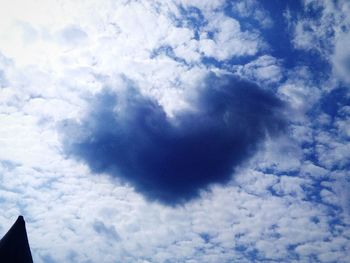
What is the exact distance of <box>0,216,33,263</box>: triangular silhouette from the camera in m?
14.3

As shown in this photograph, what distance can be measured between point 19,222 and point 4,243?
1.66 meters

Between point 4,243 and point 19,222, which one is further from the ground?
point 19,222

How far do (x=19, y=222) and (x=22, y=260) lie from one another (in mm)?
2183

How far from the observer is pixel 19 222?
1597 cm

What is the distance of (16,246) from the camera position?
15.1 m

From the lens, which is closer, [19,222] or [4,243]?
[4,243]

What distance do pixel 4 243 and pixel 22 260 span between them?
1.77m

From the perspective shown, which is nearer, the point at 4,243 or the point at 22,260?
the point at 4,243

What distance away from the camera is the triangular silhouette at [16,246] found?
14273 mm

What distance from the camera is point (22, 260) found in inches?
606

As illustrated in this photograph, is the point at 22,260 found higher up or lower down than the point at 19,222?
lower down
